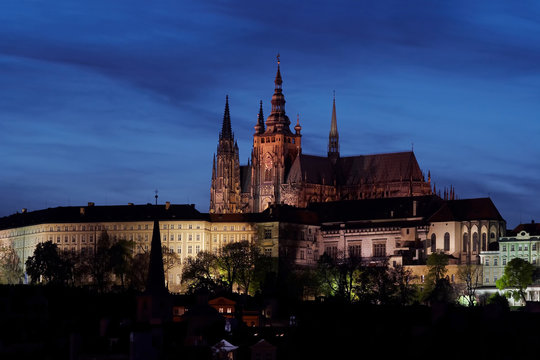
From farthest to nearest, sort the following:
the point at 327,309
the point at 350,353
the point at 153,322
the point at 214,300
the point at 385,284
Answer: the point at 385,284
the point at 214,300
the point at 327,309
the point at 153,322
the point at 350,353

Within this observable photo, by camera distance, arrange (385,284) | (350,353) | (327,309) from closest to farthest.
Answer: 1. (350,353)
2. (327,309)
3. (385,284)

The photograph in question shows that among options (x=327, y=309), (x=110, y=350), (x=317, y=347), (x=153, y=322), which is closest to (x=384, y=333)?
(x=317, y=347)

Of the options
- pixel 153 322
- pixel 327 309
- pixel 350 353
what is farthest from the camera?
pixel 327 309

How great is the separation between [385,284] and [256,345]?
287 feet

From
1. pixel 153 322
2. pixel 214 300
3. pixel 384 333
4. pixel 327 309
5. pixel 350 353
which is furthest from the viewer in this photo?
pixel 214 300

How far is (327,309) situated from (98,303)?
2429cm

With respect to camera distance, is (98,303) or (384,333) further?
(98,303)

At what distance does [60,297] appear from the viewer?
566 feet

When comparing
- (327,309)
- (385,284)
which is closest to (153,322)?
(327,309)

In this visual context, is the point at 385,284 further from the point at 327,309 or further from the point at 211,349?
the point at 211,349

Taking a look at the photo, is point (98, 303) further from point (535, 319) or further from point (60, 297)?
point (535, 319)

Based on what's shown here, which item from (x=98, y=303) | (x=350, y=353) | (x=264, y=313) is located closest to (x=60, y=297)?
(x=98, y=303)

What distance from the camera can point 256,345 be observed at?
113750 mm

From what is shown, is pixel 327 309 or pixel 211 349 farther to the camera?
pixel 327 309
